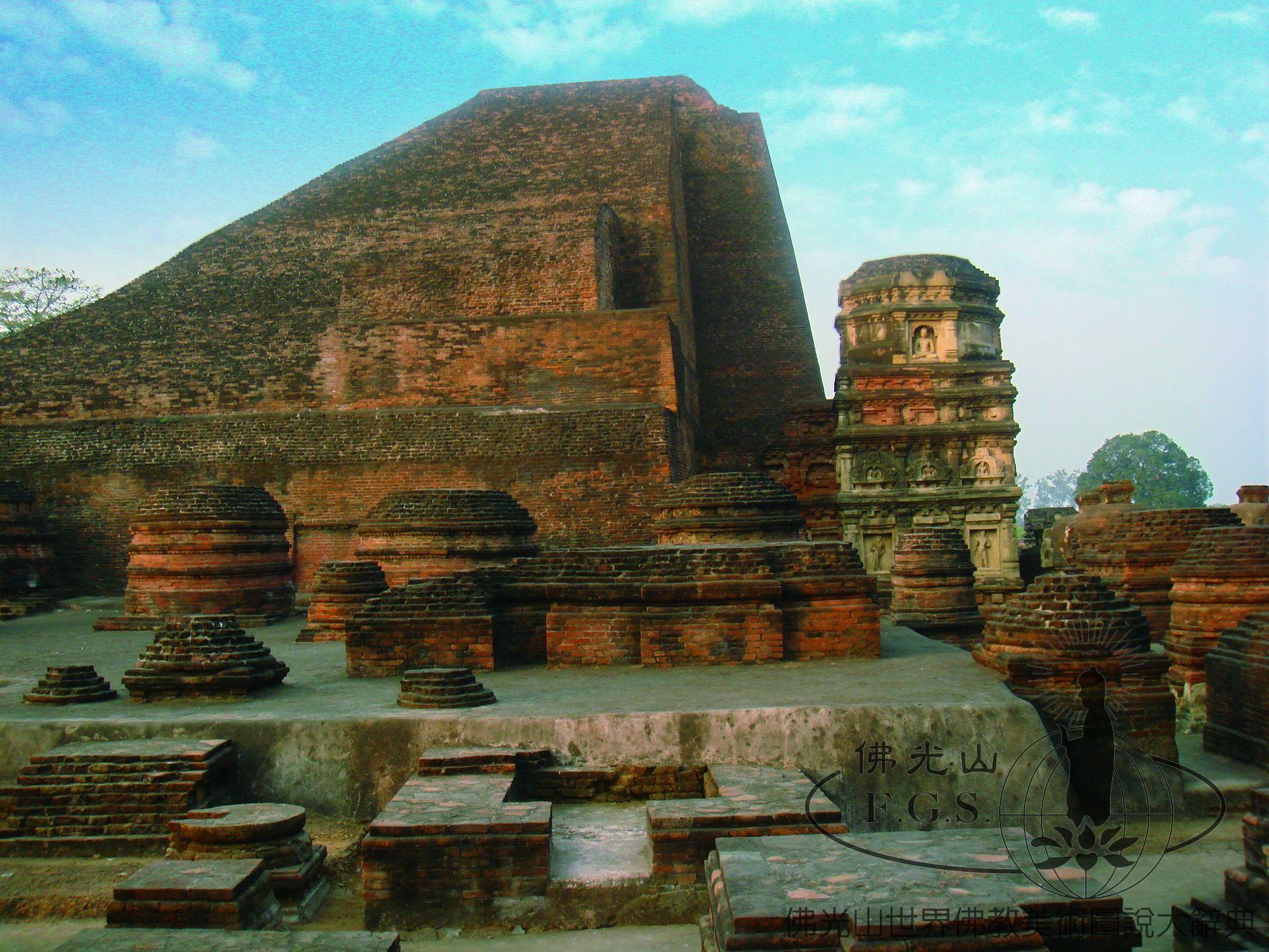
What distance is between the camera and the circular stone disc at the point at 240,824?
4344 millimetres

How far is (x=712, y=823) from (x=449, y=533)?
5.73m

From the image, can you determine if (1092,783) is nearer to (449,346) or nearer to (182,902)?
(182,902)

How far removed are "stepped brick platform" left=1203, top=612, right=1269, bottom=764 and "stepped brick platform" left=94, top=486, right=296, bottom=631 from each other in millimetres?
8755

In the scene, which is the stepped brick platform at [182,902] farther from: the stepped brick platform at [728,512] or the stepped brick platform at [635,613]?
the stepped brick platform at [728,512]

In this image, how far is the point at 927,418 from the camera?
16.0 meters

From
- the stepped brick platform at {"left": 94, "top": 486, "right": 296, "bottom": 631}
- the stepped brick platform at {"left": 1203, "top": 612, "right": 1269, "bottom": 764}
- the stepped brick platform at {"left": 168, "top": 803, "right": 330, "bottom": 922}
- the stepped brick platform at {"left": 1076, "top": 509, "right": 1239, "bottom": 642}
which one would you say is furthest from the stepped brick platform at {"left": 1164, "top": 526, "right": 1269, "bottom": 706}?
the stepped brick platform at {"left": 94, "top": 486, "right": 296, "bottom": 631}

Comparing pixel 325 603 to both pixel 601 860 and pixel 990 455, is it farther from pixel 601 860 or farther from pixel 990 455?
pixel 990 455

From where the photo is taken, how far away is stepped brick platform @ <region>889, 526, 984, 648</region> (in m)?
10.9

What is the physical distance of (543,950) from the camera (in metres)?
3.86

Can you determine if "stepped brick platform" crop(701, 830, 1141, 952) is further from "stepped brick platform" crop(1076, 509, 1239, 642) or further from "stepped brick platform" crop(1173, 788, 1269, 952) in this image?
"stepped brick platform" crop(1076, 509, 1239, 642)

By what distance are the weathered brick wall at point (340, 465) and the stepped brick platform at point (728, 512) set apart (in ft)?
12.2

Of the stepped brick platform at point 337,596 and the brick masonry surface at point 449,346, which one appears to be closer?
the stepped brick platform at point 337,596

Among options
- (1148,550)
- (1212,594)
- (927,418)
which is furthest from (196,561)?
(927,418)

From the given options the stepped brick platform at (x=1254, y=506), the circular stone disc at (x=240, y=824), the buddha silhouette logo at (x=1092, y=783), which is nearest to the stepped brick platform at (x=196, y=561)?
the circular stone disc at (x=240, y=824)
